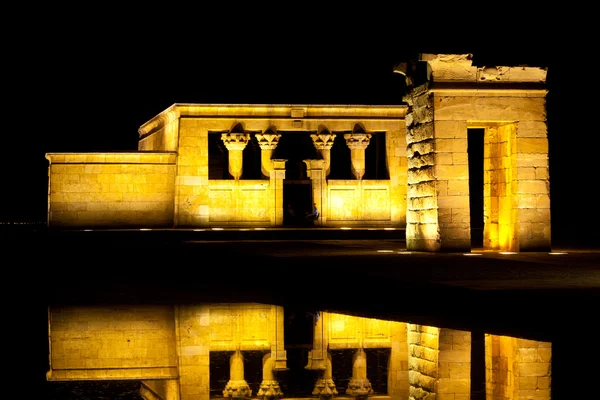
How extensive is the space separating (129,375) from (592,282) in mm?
7850

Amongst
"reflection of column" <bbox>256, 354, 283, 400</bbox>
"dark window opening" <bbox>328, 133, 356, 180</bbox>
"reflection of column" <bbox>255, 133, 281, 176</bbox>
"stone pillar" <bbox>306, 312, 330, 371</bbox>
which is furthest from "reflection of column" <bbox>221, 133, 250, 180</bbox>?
"reflection of column" <bbox>256, 354, 283, 400</bbox>

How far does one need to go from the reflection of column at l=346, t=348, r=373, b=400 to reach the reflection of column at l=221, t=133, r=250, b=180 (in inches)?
1304

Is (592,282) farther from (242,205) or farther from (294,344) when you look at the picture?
(242,205)

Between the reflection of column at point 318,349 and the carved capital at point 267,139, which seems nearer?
the reflection of column at point 318,349

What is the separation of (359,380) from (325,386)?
0.45 metres

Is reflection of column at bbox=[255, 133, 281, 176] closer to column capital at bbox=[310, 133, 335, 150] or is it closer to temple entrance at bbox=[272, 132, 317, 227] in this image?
temple entrance at bbox=[272, 132, 317, 227]

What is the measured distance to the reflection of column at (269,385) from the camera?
24.5 feet

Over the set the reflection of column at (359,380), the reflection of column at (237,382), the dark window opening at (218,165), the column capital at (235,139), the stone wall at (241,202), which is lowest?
the reflection of column at (359,380)

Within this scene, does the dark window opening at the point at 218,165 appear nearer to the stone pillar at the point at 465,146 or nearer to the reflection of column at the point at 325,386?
the stone pillar at the point at 465,146

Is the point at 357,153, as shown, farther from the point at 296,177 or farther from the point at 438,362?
the point at 438,362

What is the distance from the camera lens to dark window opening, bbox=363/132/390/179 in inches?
1832

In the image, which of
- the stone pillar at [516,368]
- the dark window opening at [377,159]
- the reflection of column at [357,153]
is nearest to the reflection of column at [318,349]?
the stone pillar at [516,368]

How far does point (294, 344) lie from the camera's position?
10500 millimetres

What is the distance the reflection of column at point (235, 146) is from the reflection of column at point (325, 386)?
112 feet
